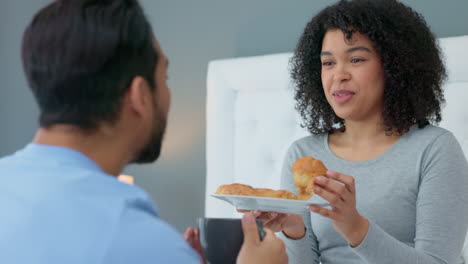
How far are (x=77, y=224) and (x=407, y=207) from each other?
1059mm

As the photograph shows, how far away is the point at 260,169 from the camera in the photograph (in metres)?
2.62

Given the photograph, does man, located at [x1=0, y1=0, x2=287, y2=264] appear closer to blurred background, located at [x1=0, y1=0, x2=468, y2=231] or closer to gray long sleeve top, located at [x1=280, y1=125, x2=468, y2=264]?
gray long sleeve top, located at [x1=280, y1=125, x2=468, y2=264]

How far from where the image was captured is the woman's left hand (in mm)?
1155

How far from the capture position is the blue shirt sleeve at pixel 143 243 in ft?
1.87

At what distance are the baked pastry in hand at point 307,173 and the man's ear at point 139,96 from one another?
2.12 feet

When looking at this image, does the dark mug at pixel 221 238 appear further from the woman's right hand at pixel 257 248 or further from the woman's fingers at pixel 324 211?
the woman's fingers at pixel 324 211

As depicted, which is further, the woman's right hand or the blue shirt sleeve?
the woman's right hand

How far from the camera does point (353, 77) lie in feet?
4.95

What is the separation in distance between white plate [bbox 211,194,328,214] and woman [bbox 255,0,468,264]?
0.12 meters

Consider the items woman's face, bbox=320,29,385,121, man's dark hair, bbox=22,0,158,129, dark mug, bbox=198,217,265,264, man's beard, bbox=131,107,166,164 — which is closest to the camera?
man's dark hair, bbox=22,0,158,129

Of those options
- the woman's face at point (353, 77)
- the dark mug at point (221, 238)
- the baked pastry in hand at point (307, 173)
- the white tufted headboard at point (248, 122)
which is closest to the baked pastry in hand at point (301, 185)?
the baked pastry in hand at point (307, 173)

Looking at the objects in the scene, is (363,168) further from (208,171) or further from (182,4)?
(182,4)

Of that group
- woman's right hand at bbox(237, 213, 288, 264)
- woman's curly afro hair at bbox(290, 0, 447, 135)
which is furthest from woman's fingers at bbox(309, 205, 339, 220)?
woman's curly afro hair at bbox(290, 0, 447, 135)

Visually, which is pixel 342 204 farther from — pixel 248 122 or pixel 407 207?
pixel 248 122
